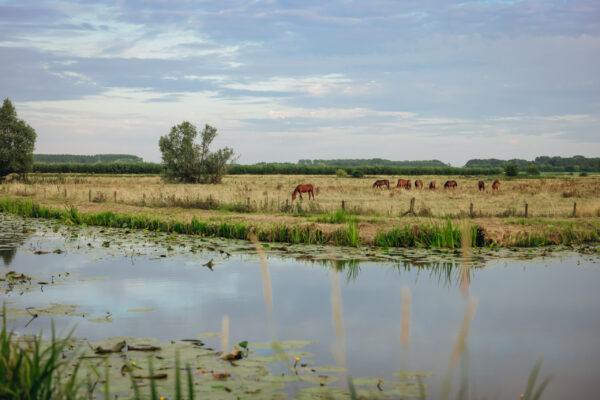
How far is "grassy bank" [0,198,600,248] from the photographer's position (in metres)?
17.3

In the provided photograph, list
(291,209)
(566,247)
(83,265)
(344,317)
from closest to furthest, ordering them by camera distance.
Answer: (344,317)
(83,265)
(566,247)
(291,209)

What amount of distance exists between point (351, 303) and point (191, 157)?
4421cm

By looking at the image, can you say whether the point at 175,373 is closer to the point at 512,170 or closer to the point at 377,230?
the point at 377,230

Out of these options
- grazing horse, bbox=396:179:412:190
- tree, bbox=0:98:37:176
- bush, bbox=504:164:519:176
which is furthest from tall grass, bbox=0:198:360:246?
bush, bbox=504:164:519:176

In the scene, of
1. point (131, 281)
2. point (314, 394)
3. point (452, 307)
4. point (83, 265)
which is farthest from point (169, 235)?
point (314, 394)

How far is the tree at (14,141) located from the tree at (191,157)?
1331 cm

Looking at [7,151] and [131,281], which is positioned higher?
[7,151]

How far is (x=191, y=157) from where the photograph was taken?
52781 millimetres

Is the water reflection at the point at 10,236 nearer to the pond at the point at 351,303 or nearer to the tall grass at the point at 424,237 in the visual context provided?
the pond at the point at 351,303

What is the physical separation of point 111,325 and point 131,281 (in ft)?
12.4

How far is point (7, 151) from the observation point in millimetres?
51438

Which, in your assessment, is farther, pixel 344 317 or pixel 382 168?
pixel 382 168

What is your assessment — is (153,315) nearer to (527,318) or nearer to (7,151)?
(527,318)

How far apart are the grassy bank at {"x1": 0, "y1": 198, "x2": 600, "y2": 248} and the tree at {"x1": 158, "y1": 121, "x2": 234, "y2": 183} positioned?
101 ft
